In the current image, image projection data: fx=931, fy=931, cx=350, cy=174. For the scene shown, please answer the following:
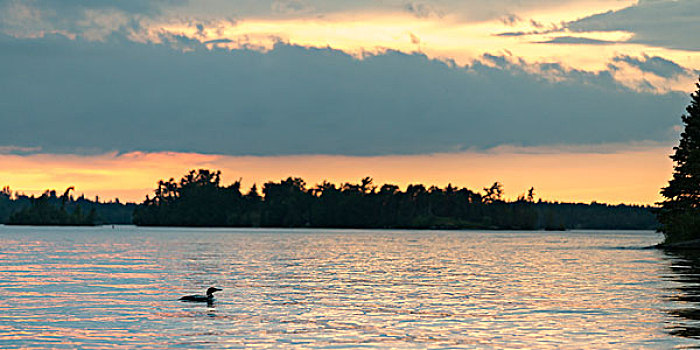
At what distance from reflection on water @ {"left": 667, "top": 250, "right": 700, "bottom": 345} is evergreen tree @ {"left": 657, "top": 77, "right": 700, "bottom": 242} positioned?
150 ft

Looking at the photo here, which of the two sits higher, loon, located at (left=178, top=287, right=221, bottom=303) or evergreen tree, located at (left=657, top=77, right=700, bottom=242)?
evergreen tree, located at (left=657, top=77, right=700, bottom=242)

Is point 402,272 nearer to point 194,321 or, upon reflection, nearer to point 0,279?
point 0,279

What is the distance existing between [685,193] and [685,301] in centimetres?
8409

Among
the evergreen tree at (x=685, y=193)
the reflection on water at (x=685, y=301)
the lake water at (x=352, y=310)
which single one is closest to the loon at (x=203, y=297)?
the lake water at (x=352, y=310)

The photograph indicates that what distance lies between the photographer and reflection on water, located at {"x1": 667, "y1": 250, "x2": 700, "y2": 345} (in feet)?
117

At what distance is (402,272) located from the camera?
73.4 metres

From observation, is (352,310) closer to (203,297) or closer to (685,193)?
(203,297)

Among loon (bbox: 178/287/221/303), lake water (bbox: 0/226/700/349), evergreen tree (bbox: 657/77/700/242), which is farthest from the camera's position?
evergreen tree (bbox: 657/77/700/242)

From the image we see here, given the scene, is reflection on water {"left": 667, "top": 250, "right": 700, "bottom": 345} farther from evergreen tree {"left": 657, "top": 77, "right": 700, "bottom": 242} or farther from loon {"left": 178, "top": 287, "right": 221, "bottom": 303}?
evergreen tree {"left": 657, "top": 77, "right": 700, "bottom": 242}

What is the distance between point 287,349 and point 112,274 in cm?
4092

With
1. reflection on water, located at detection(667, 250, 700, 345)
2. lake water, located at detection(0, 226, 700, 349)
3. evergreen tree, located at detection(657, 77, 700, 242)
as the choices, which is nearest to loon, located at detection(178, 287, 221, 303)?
lake water, located at detection(0, 226, 700, 349)

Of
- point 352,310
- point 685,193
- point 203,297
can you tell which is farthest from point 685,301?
point 685,193

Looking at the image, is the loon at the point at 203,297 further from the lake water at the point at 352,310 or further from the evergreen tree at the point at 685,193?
the evergreen tree at the point at 685,193

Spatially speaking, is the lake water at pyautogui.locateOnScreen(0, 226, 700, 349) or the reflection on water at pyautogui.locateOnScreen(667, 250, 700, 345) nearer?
the lake water at pyautogui.locateOnScreen(0, 226, 700, 349)
